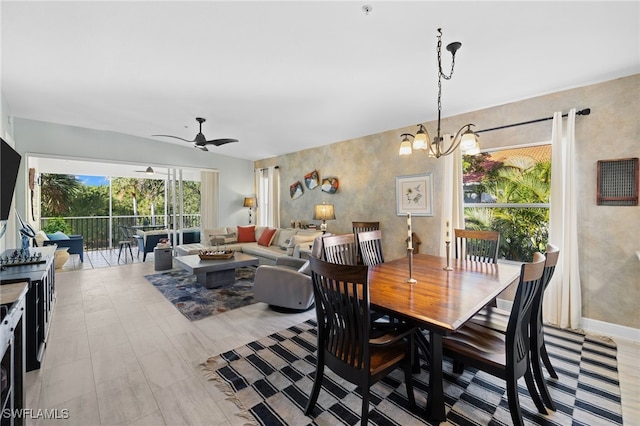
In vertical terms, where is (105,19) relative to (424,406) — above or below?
above

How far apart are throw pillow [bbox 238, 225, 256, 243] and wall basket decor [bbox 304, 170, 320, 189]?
5.72ft

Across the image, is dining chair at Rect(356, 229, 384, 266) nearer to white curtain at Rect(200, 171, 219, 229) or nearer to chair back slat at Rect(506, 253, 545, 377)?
chair back slat at Rect(506, 253, 545, 377)

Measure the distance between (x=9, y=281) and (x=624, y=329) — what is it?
5460mm

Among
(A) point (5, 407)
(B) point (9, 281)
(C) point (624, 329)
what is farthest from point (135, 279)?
(C) point (624, 329)

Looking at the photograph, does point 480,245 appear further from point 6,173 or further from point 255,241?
point 255,241

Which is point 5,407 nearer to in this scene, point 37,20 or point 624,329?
point 37,20

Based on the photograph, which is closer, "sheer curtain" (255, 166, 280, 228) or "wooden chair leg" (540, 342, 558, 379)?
"wooden chair leg" (540, 342, 558, 379)

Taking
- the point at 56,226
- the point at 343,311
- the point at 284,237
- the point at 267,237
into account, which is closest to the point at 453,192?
the point at 343,311

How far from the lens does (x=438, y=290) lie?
182cm

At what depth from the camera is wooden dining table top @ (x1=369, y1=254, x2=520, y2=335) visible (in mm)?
1410

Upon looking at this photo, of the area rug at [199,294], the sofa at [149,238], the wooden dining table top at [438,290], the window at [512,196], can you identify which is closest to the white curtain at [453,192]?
the window at [512,196]

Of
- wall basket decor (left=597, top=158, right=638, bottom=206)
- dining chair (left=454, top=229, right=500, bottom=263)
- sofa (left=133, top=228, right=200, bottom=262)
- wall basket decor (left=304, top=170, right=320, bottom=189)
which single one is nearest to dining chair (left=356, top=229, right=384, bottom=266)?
dining chair (left=454, top=229, right=500, bottom=263)

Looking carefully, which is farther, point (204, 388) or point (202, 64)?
point (202, 64)

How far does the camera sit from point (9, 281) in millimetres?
2029
